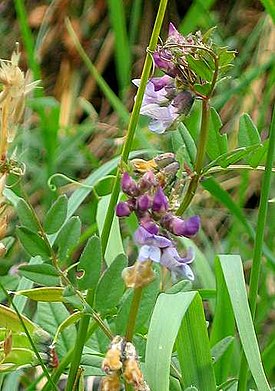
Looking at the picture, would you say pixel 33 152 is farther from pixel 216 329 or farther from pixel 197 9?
pixel 216 329

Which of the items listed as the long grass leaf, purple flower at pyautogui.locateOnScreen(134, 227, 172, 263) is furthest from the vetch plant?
the long grass leaf

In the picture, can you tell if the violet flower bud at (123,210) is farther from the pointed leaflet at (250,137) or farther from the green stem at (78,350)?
the pointed leaflet at (250,137)

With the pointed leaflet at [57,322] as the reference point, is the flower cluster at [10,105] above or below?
above

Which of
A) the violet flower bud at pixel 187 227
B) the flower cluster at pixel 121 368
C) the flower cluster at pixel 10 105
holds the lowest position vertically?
the flower cluster at pixel 121 368

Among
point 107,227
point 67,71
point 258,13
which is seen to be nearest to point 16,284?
point 107,227

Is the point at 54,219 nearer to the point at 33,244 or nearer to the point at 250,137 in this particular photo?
the point at 33,244

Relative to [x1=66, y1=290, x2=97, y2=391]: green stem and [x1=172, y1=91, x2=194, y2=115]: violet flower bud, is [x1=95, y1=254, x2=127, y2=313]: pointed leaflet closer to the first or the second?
[x1=66, y1=290, x2=97, y2=391]: green stem

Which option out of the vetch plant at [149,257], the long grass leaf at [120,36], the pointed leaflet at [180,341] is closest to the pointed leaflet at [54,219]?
the vetch plant at [149,257]
